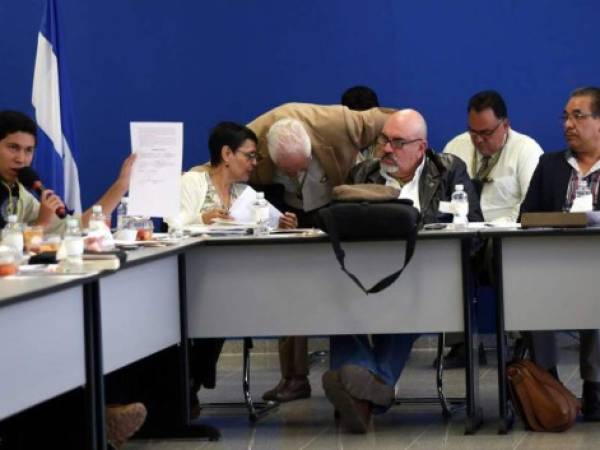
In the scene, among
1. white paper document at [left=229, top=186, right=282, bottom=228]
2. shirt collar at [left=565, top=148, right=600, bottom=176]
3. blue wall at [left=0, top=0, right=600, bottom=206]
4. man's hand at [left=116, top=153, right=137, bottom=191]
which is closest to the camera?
man's hand at [left=116, top=153, right=137, bottom=191]

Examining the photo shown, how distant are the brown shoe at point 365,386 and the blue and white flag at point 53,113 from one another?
2400 mm

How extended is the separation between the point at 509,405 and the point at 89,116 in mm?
3097

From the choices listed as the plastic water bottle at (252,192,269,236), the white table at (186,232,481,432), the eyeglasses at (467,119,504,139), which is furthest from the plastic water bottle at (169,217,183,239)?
the eyeglasses at (467,119,504,139)

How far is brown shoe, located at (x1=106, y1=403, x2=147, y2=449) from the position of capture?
13.7 feet

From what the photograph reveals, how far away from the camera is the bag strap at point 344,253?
15.4 ft

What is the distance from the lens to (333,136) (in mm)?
5988

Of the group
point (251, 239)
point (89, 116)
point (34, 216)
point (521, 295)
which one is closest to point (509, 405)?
point (521, 295)

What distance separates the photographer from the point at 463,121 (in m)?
7.09

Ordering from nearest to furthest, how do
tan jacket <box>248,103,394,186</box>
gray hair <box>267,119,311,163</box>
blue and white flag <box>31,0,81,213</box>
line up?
gray hair <box>267,119,311,163</box> < tan jacket <box>248,103,394,186</box> < blue and white flag <box>31,0,81,213</box>

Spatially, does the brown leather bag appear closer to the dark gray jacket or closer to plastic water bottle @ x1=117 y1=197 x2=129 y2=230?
the dark gray jacket

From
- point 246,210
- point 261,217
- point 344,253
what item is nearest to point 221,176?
point 246,210

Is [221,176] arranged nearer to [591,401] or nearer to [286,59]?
[286,59]

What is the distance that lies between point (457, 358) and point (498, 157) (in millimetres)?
1013

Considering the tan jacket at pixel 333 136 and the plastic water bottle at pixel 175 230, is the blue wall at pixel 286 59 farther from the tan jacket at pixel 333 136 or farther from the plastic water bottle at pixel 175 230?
the plastic water bottle at pixel 175 230
